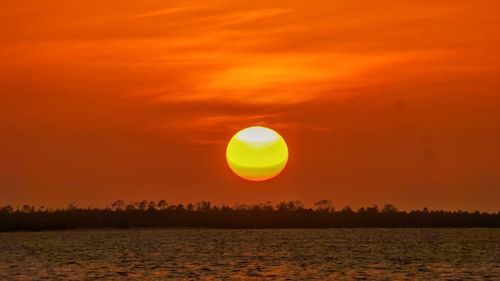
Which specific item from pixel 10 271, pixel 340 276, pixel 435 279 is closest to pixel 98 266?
pixel 10 271

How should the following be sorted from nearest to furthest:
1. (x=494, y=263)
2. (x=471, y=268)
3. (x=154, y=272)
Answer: (x=154, y=272) < (x=471, y=268) < (x=494, y=263)

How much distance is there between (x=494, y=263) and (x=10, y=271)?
48900mm

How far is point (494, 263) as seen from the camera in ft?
349

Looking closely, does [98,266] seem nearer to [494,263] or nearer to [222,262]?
[222,262]

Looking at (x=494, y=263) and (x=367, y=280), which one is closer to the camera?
(x=367, y=280)

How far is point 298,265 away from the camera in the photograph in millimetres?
100750

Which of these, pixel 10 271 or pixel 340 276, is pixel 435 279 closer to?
pixel 340 276

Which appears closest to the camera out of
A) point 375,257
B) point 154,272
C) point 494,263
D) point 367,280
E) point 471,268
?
point 367,280

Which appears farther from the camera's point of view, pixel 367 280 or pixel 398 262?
pixel 398 262

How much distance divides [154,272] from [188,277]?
6.95 m

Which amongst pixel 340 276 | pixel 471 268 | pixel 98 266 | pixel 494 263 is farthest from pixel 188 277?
pixel 494 263

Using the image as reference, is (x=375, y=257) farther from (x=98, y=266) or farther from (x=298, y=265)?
(x=98, y=266)

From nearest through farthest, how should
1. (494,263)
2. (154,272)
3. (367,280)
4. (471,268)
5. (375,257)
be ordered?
(367,280), (154,272), (471,268), (494,263), (375,257)

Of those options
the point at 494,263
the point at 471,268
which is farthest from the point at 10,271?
the point at 494,263
